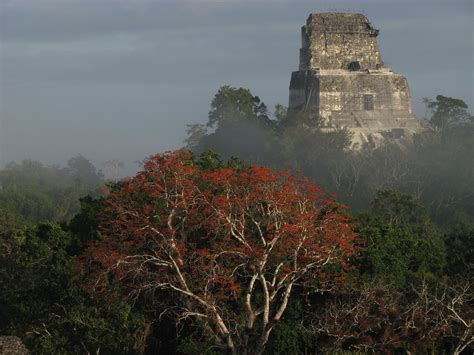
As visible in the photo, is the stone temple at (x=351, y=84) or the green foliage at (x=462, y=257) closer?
the green foliage at (x=462, y=257)

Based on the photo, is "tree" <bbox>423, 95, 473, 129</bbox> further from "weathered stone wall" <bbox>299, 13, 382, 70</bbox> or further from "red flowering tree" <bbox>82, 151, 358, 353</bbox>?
"red flowering tree" <bbox>82, 151, 358, 353</bbox>

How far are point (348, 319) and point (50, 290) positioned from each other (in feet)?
22.2

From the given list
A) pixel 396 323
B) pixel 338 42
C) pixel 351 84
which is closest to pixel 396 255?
pixel 396 323

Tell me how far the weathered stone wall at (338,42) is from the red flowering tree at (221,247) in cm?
2719

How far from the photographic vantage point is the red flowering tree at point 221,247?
63.4 ft

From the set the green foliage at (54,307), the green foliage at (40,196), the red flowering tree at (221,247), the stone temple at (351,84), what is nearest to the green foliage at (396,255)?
the red flowering tree at (221,247)

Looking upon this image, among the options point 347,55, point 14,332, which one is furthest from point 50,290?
point 347,55

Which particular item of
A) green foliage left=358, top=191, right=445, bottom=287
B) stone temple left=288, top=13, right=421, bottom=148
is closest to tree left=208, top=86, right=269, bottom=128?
stone temple left=288, top=13, right=421, bottom=148

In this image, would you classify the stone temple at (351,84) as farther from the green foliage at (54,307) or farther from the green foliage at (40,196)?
the green foliage at (54,307)

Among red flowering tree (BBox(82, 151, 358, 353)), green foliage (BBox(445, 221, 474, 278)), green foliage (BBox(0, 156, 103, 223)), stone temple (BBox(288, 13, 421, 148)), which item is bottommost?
green foliage (BBox(0, 156, 103, 223))

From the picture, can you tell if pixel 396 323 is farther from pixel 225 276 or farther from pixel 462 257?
pixel 462 257

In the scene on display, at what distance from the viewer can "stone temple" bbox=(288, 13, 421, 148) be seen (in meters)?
47.6

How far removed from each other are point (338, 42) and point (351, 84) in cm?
268

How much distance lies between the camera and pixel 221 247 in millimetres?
20047
